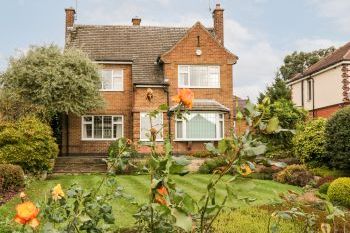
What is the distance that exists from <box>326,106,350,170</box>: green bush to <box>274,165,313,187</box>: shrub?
5.50 feet

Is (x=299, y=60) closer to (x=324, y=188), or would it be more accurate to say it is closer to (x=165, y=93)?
(x=165, y=93)

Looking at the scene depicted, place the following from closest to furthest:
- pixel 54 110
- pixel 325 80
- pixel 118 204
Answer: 1. pixel 118 204
2. pixel 54 110
3. pixel 325 80

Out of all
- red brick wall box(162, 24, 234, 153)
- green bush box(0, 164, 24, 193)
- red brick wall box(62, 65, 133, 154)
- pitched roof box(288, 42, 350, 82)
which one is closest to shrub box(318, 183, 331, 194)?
green bush box(0, 164, 24, 193)

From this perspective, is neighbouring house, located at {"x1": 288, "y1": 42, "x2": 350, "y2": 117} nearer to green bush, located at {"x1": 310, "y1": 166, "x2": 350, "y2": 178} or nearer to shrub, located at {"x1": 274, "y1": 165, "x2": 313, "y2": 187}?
green bush, located at {"x1": 310, "y1": 166, "x2": 350, "y2": 178}

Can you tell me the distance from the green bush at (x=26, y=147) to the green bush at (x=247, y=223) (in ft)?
37.7

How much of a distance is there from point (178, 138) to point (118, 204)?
16959 millimetres

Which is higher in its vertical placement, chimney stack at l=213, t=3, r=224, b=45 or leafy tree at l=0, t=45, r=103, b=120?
chimney stack at l=213, t=3, r=224, b=45

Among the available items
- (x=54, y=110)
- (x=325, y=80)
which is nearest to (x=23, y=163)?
(x=54, y=110)

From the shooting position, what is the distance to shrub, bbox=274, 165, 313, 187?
70.1ft

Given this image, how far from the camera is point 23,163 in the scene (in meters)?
22.1

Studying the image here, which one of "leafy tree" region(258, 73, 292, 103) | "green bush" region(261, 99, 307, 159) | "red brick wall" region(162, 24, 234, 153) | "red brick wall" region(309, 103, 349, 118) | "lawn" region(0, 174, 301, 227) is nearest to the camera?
"lawn" region(0, 174, 301, 227)

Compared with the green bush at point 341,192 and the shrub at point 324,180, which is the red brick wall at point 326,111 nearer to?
the shrub at point 324,180

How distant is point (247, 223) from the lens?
11625 mm

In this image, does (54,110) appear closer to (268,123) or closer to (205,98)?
(205,98)
